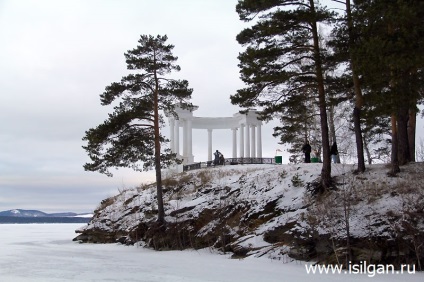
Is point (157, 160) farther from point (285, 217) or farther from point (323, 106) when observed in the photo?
point (323, 106)

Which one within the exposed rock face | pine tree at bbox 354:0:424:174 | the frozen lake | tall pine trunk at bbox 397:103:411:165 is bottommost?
the frozen lake

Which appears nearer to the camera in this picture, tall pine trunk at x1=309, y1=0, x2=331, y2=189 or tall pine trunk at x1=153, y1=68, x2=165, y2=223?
tall pine trunk at x1=309, y1=0, x2=331, y2=189

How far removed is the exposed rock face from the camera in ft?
43.4

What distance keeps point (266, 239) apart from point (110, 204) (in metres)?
16.1

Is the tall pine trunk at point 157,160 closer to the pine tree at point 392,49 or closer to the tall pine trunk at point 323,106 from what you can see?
the tall pine trunk at point 323,106

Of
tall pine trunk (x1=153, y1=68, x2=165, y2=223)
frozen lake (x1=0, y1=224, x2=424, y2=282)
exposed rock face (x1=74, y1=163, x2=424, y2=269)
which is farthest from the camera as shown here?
tall pine trunk (x1=153, y1=68, x2=165, y2=223)

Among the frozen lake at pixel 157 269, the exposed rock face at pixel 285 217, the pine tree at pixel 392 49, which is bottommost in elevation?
the frozen lake at pixel 157 269

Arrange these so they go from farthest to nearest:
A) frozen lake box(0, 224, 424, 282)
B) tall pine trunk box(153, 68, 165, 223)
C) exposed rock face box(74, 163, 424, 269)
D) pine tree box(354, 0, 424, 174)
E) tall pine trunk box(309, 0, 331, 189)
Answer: tall pine trunk box(153, 68, 165, 223) < tall pine trunk box(309, 0, 331, 189) < exposed rock face box(74, 163, 424, 269) < pine tree box(354, 0, 424, 174) < frozen lake box(0, 224, 424, 282)

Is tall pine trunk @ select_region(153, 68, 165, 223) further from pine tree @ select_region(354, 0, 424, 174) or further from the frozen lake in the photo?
pine tree @ select_region(354, 0, 424, 174)

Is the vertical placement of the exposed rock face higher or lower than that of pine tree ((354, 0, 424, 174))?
lower

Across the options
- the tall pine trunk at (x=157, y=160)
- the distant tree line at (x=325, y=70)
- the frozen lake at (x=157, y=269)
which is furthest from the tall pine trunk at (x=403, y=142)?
the tall pine trunk at (x=157, y=160)

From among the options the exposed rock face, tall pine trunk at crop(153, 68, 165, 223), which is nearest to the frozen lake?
the exposed rock face

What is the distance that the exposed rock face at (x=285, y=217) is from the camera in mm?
13227

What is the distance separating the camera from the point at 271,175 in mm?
21875
